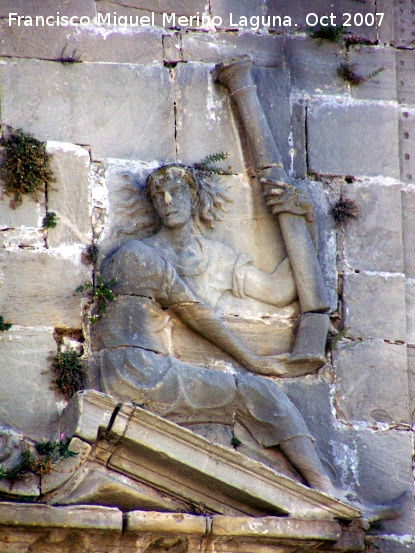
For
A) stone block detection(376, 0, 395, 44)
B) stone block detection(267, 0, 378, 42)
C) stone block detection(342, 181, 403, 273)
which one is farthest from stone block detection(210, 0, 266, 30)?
stone block detection(342, 181, 403, 273)

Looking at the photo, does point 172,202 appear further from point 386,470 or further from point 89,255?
point 386,470

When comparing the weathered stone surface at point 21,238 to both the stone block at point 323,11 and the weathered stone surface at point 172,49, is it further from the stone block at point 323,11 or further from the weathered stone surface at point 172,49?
the stone block at point 323,11

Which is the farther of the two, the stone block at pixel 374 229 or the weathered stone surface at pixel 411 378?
the stone block at pixel 374 229

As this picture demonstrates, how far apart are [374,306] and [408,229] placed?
66cm

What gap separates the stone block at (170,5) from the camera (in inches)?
364

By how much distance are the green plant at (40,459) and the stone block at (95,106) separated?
219 cm

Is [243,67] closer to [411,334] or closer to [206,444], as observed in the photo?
[411,334]

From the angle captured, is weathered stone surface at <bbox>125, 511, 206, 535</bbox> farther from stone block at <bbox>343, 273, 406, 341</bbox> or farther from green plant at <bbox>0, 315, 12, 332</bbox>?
stone block at <bbox>343, 273, 406, 341</bbox>

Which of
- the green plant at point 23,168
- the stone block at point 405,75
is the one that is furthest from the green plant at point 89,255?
the stone block at point 405,75

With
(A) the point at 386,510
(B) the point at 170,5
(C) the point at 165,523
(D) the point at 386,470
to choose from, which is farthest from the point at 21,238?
(A) the point at 386,510

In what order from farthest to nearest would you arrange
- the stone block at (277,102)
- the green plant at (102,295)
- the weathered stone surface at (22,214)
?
1. the stone block at (277,102)
2. the weathered stone surface at (22,214)
3. the green plant at (102,295)

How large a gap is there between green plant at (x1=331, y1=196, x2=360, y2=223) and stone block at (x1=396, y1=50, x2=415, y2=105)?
935 mm

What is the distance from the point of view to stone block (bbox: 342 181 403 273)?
29.6ft

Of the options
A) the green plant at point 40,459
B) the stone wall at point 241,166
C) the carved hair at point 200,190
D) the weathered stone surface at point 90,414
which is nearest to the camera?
the green plant at point 40,459
